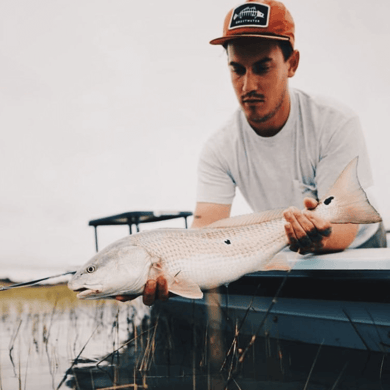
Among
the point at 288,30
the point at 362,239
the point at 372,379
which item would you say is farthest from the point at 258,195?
the point at 372,379

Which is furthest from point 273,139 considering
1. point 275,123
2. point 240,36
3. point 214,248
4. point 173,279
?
point 173,279

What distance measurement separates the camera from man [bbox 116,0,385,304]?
12.1 feet

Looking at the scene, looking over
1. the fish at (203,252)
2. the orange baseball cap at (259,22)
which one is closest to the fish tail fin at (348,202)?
the fish at (203,252)

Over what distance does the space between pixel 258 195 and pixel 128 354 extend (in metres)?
2.29

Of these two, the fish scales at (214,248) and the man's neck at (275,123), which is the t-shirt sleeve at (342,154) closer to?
the man's neck at (275,123)

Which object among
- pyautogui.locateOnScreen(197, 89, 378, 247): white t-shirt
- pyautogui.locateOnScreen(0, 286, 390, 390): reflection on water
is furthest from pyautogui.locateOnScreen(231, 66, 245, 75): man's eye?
pyautogui.locateOnScreen(0, 286, 390, 390): reflection on water

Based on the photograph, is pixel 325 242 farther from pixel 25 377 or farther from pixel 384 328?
pixel 25 377

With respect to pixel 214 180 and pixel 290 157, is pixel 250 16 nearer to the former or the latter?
pixel 290 157

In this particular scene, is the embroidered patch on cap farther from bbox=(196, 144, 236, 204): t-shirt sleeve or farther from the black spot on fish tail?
the black spot on fish tail

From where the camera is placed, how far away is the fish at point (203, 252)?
2771 mm

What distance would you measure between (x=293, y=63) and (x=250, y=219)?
1.46 meters

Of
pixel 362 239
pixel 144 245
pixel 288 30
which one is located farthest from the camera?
pixel 362 239

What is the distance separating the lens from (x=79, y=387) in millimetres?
3836

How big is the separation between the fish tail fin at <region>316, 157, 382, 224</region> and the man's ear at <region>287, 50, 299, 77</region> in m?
1.27
